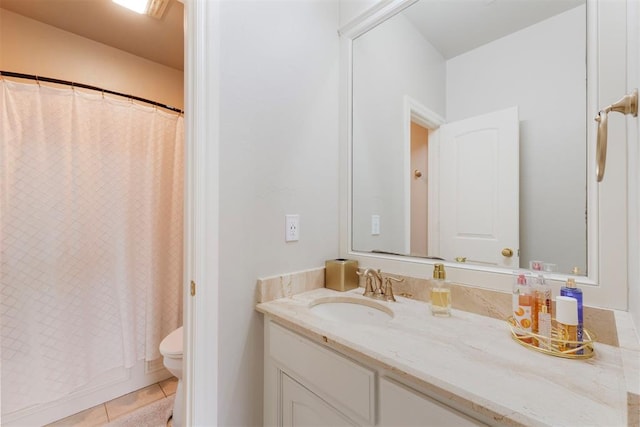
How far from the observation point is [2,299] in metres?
1.43

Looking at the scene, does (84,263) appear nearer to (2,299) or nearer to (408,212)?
(2,299)

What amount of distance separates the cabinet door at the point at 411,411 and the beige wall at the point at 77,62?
8.28 ft

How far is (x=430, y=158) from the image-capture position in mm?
1247

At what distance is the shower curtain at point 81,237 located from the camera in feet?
4.83

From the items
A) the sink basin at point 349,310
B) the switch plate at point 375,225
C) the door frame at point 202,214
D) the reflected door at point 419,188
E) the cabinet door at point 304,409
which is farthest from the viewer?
the switch plate at point 375,225

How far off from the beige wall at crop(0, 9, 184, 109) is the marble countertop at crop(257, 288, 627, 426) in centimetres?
216

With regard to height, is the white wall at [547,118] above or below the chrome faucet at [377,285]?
above

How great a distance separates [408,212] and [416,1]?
Result: 3.11 ft

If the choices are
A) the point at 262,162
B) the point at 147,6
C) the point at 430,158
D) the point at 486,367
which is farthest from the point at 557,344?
the point at 147,6

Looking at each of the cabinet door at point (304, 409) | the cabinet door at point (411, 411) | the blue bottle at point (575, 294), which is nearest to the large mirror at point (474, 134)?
the blue bottle at point (575, 294)

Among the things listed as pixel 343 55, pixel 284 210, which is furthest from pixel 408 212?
pixel 343 55

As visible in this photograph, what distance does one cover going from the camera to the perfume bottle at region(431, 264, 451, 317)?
3.14 ft

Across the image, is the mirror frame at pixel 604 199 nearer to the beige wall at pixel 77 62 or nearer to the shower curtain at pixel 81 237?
the shower curtain at pixel 81 237

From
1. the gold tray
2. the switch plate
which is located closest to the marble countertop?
the gold tray
